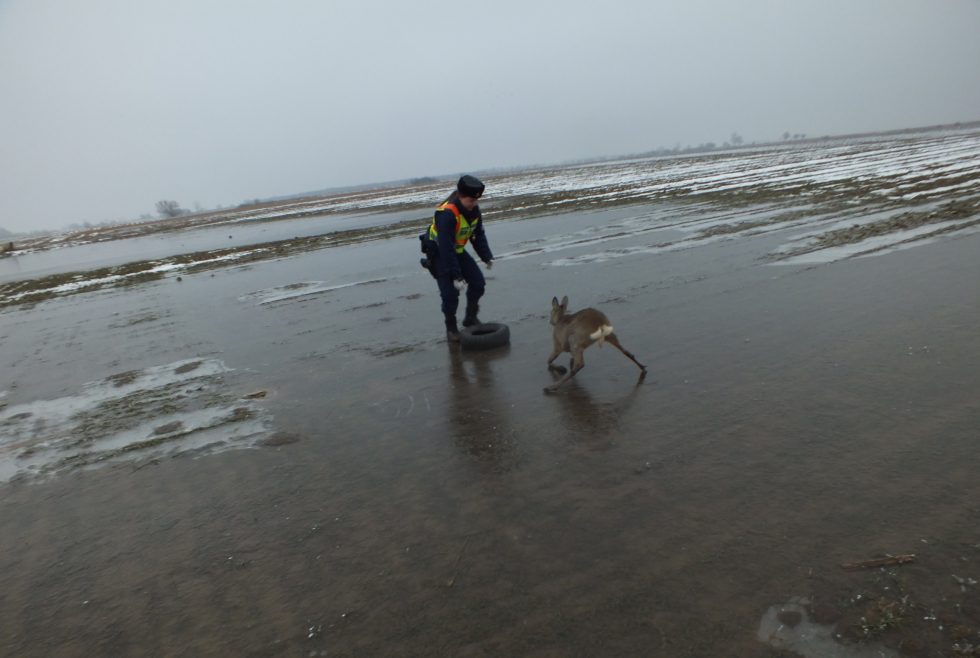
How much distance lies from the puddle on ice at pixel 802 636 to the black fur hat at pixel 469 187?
17.8 ft

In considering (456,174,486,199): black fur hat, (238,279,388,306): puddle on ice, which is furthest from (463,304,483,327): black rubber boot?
(238,279,388,306): puddle on ice

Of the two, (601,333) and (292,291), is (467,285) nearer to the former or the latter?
(601,333)

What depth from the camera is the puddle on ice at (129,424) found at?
5.03 metres

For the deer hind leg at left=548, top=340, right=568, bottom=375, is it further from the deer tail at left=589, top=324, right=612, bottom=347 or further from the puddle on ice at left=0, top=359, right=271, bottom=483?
the puddle on ice at left=0, top=359, right=271, bottom=483

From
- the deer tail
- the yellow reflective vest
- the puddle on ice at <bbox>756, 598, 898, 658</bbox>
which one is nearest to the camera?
the puddle on ice at <bbox>756, 598, 898, 658</bbox>

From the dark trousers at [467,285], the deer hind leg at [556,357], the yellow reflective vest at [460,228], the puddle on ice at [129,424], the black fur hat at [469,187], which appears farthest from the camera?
the dark trousers at [467,285]

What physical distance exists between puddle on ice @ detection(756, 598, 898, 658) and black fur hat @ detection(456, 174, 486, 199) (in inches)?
213

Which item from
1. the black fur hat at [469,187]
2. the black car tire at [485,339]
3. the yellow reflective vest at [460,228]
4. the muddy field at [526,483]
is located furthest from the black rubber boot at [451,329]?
the black fur hat at [469,187]

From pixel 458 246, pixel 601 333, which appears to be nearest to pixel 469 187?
pixel 458 246

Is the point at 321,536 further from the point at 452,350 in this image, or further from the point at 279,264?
the point at 279,264

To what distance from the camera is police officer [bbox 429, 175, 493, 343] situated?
6941 millimetres

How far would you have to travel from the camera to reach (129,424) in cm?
569

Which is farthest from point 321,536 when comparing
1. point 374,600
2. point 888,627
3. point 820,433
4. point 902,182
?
point 902,182

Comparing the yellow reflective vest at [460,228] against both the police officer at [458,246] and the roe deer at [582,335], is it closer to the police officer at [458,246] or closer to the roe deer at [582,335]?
the police officer at [458,246]
